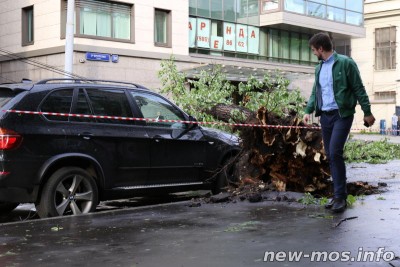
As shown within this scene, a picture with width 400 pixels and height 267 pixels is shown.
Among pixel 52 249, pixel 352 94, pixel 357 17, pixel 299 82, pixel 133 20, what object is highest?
pixel 357 17

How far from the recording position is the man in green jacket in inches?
232

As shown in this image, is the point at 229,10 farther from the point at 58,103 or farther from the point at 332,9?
the point at 58,103

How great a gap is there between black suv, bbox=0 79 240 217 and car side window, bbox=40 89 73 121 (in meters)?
0.01

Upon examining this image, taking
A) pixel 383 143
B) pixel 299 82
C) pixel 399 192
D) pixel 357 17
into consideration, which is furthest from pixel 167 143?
pixel 357 17

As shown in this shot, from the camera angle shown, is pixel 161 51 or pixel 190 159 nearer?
pixel 190 159

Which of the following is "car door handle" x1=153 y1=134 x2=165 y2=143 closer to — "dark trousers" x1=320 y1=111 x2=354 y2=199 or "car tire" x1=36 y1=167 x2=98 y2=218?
"car tire" x1=36 y1=167 x2=98 y2=218

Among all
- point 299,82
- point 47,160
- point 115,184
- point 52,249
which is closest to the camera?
point 52,249

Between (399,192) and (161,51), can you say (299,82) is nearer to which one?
(161,51)

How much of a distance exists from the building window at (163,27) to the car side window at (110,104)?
21.3m

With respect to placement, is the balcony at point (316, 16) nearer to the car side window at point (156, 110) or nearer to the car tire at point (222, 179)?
the car tire at point (222, 179)

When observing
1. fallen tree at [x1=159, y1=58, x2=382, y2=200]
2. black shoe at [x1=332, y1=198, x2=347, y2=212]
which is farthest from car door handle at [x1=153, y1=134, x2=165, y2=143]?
black shoe at [x1=332, y1=198, x2=347, y2=212]

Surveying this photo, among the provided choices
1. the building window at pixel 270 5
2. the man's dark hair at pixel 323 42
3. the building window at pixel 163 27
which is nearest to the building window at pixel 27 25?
the building window at pixel 163 27

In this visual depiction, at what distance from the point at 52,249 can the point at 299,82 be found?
3349 cm

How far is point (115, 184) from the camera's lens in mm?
7195
